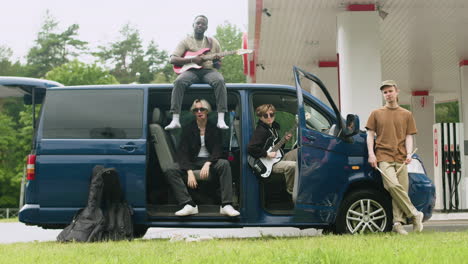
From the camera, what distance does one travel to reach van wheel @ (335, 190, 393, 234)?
8.02m

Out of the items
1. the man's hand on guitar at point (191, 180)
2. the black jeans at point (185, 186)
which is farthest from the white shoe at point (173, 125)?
the man's hand on guitar at point (191, 180)

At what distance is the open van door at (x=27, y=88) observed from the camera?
8383 millimetres

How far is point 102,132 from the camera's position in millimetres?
8156

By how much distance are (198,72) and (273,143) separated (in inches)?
54.6

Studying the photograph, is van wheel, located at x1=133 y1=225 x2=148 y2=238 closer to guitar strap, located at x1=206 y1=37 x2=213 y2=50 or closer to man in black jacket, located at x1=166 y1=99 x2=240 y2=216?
man in black jacket, located at x1=166 y1=99 x2=240 y2=216

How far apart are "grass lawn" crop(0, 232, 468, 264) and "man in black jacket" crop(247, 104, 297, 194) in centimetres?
106

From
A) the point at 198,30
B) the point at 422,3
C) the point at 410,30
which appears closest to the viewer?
the point at 198,30

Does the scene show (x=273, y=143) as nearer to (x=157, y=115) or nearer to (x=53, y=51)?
(x=157, y=115)

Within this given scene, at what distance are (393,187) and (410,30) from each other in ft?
33.9

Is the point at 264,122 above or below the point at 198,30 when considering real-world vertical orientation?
below

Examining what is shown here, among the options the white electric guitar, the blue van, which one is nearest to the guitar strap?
the blue van

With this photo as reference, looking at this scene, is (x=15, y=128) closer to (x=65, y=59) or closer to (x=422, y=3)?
(x=65, y=59)

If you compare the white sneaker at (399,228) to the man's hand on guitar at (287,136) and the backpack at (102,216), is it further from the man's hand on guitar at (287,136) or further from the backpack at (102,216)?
the backpack at (102,216)

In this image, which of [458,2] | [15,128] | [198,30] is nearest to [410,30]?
[458,2]
